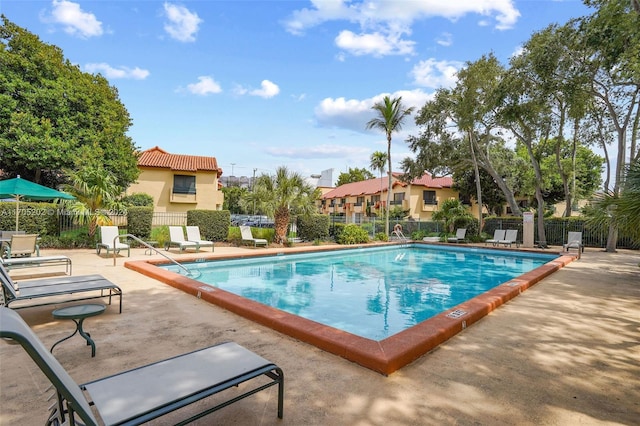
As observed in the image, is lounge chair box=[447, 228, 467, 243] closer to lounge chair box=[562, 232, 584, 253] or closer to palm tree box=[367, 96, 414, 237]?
palm tree box=[367, 96, 414, 237]

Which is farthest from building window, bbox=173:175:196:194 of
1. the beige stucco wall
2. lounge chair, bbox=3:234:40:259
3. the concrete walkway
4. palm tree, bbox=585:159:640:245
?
palm tree, bbox=585:159:640:245

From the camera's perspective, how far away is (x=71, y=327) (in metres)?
4.53

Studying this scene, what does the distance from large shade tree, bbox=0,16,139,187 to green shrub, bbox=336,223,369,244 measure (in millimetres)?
14742

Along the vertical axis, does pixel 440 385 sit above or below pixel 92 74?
below

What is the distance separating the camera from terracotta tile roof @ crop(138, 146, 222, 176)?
27.9 m

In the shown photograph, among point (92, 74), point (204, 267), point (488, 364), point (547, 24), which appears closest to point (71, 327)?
point (488, 364)

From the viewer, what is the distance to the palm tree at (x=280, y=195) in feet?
52.7

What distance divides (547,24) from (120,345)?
20.6m

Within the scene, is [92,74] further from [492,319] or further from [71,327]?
[492,319]

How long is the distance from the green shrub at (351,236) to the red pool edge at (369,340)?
12.0m

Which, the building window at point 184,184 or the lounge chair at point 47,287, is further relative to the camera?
the building window at point 184,184

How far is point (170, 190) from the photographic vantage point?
28312 millimetres

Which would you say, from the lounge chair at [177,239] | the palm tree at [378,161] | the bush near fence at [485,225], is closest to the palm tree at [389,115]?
the bush near fence at [485,225]

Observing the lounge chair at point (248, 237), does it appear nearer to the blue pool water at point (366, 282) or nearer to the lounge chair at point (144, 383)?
the blue pool water at point (366, 282)
